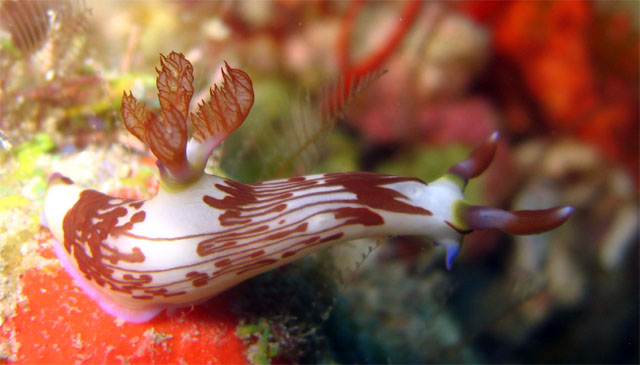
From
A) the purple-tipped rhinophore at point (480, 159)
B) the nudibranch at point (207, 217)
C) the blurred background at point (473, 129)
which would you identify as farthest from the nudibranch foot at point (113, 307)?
the purple-tipped rhinophore at point (480, 159)

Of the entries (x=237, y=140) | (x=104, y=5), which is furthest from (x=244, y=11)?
(x=237, y=140)

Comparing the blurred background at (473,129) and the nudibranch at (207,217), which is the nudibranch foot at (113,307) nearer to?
the nudibranch at (207,217)

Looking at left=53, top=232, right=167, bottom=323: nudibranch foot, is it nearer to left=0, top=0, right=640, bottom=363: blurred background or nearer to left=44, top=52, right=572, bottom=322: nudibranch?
left=44, top=52, right=572, bottom=322: nudibranch

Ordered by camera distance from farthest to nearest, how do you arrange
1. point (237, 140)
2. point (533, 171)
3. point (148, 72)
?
point (533, 171) < point (237, 140) < point (148, 72)

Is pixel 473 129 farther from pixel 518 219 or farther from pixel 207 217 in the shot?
pixel 207 217

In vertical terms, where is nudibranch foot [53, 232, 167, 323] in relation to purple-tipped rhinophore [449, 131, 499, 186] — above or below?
below

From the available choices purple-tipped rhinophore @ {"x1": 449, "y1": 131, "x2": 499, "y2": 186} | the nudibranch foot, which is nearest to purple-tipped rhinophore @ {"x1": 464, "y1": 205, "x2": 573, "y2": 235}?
purple-tipped rhinophore @ {"x1": 449, "y1": 131, "x2": 499, "y2": 186}

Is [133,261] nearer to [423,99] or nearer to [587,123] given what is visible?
[423,99]

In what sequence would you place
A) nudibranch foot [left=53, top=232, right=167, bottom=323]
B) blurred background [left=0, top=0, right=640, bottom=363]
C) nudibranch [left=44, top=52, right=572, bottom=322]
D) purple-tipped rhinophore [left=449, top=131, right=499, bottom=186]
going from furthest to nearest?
blurred background [left=0, top=0, right=640, bottom=363]
purple-tipped rhinophore [left=449, top=131, right=499, bottom=186]
nudibranch foot [left=53, top=232, right=167, bottom=323]
nudibranch [left=44, top=52, right=572, bottom=322]
